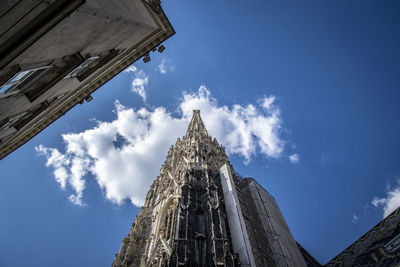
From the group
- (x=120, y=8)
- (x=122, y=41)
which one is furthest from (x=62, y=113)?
(x=120, y=8)

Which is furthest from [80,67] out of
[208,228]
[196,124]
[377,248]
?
[196,124]

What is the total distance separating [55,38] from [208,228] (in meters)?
13.1

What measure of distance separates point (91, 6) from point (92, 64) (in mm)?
3872

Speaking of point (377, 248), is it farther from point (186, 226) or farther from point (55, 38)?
point (55, 38)

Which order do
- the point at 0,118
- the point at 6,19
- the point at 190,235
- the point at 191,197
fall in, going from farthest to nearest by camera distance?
1. the point at 191,197
2. the point at 190,235
3. the point at 0,118
4. the point at 6,19

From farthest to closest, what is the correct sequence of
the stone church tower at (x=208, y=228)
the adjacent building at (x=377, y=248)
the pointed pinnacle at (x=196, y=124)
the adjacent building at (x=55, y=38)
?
the pointed pinnacle at (x=196, y=124)
the adjacent building at (x=377, y=248)
the stone church tower at (x=208, y=228)
the adjacent building at (x=55, y=38)

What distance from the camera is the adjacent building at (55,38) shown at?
4270 millimetres

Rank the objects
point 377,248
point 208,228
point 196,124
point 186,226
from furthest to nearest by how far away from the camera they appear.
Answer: point 196,124, point 377,248, point 208,228, point 186,226

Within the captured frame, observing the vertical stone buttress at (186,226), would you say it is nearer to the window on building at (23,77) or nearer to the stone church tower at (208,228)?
the stone church tower at (208,228)

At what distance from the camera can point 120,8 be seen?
22.3ft

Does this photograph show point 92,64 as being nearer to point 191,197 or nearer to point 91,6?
point 91,6

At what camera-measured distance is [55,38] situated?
209 inches

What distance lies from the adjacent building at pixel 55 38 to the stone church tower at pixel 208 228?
984cm

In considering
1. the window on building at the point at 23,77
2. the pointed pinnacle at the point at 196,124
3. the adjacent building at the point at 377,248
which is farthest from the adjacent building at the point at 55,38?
the pointed pinnacle at the point at 196,124
